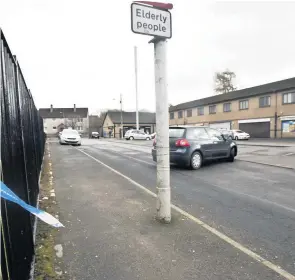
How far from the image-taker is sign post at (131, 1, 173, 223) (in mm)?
4249

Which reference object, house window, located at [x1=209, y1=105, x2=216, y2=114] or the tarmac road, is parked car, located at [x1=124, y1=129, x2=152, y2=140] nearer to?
house window, located at [x1=209, y1=105, x2=216, y2=114]

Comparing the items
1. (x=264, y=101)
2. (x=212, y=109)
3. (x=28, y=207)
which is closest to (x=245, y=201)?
(x=28, y=207)

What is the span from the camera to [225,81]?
62.2 meters

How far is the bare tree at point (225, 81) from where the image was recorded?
6191 cm

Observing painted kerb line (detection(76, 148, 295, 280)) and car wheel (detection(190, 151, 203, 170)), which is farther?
car wheel (detection(190, 151, 203, 170))

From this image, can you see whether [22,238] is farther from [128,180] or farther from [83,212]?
[128,180]

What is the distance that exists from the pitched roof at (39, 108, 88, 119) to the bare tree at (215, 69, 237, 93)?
55.0 meters

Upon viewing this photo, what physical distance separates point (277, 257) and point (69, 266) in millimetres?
2432

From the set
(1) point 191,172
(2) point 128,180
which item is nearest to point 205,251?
(2) point 128,180

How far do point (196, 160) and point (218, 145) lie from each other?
1.51 m

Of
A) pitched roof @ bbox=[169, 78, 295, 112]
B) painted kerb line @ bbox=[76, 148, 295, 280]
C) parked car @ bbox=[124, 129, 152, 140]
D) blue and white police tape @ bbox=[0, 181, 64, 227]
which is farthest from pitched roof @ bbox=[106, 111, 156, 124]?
blue and white police tape @ bbox=[0, 181, 64, 227]

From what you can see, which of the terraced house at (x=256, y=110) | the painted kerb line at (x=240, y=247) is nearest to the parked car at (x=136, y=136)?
the terraced house at (x=256, y=110)

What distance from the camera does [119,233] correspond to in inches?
164

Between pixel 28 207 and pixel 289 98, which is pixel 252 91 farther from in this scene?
pixel 28 207
